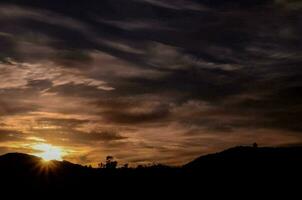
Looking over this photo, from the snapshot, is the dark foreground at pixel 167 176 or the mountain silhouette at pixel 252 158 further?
the mountain silhouette at pixel 252 158

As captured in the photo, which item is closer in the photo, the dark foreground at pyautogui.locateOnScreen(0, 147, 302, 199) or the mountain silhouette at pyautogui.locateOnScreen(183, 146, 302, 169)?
the dark foreground at pyautogui.locateOnScreen(0, 147, 302, 199)

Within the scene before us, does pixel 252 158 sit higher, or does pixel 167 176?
pixel 252 158

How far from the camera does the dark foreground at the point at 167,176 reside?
67375 mm

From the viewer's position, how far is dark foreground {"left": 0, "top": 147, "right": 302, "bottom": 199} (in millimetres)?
67375

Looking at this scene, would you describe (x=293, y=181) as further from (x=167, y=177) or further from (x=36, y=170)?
(x=36, y=170)

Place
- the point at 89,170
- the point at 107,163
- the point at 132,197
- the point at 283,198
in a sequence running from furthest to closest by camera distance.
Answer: the point at 107,163, the point at 89,170, the point at 132,197, the point at 283,198

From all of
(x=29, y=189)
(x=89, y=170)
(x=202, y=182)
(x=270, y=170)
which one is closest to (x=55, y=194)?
(x=29, y=189)

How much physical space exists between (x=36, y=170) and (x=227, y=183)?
26.1 m

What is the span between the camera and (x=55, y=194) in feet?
225

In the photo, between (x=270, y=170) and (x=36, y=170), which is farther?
(x=36, y=170)

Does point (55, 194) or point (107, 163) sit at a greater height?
point (107, 163)

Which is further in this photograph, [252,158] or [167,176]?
[252,158]

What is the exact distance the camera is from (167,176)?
72.9 meters

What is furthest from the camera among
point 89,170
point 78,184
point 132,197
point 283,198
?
point 89,170
